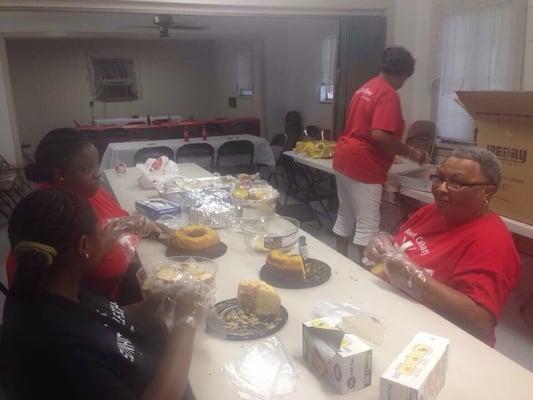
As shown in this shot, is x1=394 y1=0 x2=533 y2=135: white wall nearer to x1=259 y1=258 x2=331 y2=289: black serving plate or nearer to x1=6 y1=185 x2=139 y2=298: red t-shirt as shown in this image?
x1=259 y1=258 x2=331 y2=289: black serving plate

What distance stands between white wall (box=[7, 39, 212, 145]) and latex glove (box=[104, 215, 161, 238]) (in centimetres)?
899

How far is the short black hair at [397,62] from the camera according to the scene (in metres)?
2.69

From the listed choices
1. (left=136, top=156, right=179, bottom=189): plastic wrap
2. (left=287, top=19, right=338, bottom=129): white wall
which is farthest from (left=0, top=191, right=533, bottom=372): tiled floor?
(left=287, top=19, right=338, bottom=129): white wall

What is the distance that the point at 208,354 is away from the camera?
108 centimetres

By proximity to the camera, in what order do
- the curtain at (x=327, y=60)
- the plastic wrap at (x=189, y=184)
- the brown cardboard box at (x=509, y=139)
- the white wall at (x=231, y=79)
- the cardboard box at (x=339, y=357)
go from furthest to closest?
the white wall at (x=231, y=79), the curtain at (x=327, y=60), the plastic wrap at (x=189, y=184), the brown cardboard box at (x=509, y=139), the cardboard box at (x=339, y=357)

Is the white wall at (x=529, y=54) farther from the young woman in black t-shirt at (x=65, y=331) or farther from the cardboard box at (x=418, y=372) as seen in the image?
the young woman in black t-shirt at (x=65, y=331)

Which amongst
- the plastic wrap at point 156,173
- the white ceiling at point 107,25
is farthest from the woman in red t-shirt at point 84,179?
the white ceiling at point 107,25

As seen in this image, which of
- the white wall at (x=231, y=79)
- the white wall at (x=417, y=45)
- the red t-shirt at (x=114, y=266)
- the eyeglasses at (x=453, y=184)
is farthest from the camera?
the white wall at (x=231, y=79)

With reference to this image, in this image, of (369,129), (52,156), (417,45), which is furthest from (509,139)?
(417,45)

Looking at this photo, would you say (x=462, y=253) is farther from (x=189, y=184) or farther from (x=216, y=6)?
(x=216, y=6)

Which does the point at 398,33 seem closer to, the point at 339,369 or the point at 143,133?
the point at 143,133

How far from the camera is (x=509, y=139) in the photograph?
2.20m

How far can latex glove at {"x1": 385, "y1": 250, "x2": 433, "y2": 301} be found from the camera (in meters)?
1.32

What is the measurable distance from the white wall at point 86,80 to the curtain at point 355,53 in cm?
639
